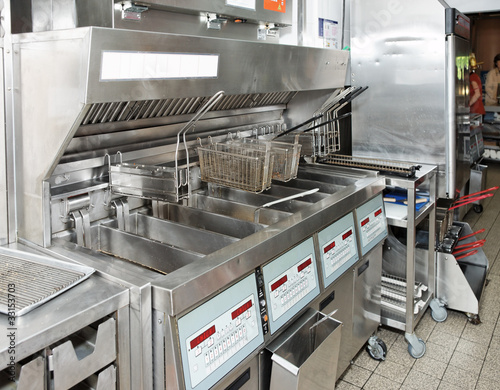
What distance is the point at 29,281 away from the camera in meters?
1.66

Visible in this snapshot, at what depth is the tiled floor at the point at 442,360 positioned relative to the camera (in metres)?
2.88

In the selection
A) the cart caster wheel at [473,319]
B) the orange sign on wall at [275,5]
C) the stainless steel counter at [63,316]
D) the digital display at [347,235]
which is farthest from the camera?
the cart caster wheel at [473,319]

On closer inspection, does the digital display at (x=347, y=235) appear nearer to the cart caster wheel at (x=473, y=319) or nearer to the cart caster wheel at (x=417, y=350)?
the cart caster wheel at (x=417, y=350)

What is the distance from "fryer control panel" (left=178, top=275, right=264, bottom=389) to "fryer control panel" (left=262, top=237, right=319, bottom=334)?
4.3 inches

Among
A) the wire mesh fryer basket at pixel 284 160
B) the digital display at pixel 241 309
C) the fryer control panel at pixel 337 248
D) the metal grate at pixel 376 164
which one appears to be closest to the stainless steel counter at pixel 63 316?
the digital display at pixel 241 309

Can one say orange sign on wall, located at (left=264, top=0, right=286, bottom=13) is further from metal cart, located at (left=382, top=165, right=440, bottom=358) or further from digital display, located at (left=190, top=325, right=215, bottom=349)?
digital display, located at (left=190, top=325, right=215, bottom=349)

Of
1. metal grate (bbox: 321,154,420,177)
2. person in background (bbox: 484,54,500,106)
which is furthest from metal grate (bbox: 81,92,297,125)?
person in background (bbox: 484,54,500,106)

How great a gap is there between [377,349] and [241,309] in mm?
1571

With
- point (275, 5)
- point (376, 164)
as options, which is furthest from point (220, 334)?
point (376, 164)

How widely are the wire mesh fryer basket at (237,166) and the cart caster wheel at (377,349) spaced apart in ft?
4.29

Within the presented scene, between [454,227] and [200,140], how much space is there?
8.11 ft

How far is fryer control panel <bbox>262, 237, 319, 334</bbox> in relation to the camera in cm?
207

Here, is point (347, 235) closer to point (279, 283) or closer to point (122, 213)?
point (279, 283)

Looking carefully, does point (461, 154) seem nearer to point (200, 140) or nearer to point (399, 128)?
point (399, 128)
